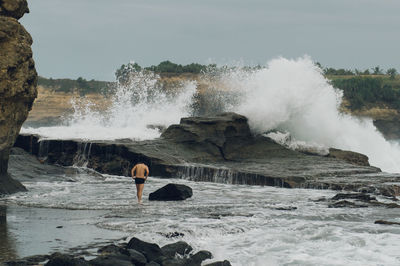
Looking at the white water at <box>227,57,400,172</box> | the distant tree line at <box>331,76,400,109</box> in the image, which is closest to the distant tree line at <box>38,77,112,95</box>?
the distant tree line at <box>331,76,400,109</box>

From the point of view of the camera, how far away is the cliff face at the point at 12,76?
16609 mm

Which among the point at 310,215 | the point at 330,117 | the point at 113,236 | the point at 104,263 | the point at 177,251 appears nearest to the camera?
the point at 104,263

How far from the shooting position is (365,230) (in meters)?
12.7

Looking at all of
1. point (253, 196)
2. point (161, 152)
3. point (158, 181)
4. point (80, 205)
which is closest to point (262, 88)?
point (161, 152)

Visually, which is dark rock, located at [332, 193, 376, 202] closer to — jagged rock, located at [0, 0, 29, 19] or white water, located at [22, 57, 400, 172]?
jagged rock, located at [0, 0, 29, 19]

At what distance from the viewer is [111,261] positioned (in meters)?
9.26

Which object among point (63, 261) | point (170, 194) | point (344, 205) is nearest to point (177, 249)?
point (63, 261)

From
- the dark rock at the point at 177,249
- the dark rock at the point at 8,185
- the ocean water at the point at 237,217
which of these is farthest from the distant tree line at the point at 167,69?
the dark rock at the point at 177,249

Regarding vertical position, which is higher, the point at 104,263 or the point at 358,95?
the point at 358,95

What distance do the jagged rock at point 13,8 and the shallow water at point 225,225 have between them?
4548mm

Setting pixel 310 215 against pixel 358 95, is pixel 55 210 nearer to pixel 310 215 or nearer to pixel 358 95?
pixel 310 215

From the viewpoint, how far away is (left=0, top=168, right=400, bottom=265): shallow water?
35.1 feet

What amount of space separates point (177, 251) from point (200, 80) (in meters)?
67.6

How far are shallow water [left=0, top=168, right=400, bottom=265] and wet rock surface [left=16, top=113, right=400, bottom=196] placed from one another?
2.84 metres
